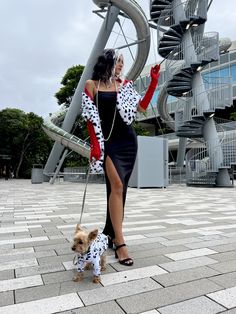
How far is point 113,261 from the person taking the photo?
291 centimetres

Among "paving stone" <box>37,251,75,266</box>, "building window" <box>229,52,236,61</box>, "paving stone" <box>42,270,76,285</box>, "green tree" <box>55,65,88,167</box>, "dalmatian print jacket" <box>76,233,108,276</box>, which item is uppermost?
"building window" <box>229,52,236,61</box>

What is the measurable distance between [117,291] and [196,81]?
14871 mm

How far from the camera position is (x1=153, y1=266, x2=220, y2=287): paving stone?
2.38 metres

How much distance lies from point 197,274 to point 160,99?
22390 mm

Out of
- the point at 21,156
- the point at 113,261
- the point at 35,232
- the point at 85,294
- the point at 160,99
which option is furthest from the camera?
the point at 21,156

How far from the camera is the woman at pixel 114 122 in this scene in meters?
2.87

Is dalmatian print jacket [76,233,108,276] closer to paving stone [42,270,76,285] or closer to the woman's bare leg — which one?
paving stone [42,270,76,285]

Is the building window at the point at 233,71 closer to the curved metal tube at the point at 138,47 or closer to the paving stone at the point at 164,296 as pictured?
the curved metal tube at the point at 138,47

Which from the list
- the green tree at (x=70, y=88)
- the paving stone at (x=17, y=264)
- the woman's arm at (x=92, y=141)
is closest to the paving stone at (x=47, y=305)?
the paving stone at (x=17, y=264)

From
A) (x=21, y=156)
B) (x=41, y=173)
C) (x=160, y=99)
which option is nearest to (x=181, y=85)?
(x=160, y=99)

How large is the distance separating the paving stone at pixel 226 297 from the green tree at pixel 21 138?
33.1 m

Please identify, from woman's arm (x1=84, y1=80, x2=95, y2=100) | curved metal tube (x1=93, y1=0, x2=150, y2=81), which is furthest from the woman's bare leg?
curved metal tube (x1=93, y1=0, x2=150, y2=81)

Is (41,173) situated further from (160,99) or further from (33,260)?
(33,260)

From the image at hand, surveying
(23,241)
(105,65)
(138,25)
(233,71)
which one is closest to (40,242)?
(23,241)
